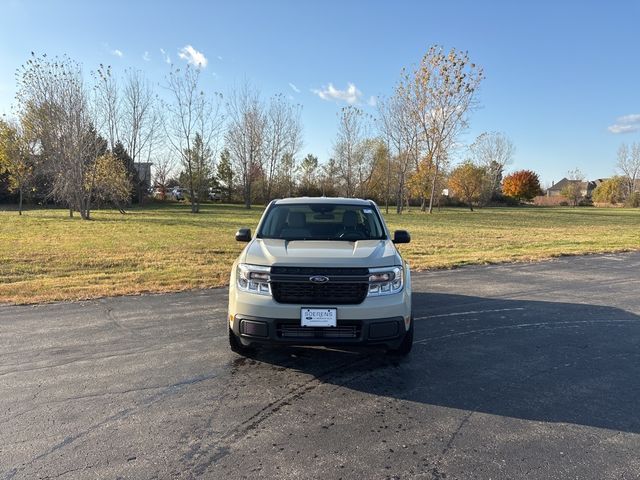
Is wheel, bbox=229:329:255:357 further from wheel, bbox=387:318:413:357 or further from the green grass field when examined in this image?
the green grass field

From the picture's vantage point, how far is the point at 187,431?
3.26 m

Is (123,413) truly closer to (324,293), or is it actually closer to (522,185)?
(324,293)

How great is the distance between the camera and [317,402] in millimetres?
3729

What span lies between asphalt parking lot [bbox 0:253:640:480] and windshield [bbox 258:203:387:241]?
1.36 m

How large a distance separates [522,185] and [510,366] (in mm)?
86510

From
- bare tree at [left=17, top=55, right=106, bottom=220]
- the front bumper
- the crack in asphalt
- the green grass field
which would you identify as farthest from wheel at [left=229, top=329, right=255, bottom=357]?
bare tree at [left=17, top=55, right=106, bottom=220]

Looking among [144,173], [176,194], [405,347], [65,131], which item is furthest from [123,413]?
[176,194]

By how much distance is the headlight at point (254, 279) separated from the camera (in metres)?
4.21

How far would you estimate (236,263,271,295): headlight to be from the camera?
4.21 m

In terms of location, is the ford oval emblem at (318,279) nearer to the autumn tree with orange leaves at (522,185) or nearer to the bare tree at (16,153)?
the bare tree at (16,153)

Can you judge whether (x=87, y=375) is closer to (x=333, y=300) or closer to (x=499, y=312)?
(x=333, y=300)

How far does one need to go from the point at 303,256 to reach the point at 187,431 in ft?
5.88

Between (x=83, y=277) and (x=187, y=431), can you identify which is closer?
(x=187, y=431)

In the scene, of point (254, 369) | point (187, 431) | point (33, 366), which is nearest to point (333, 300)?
point (254, 369)
